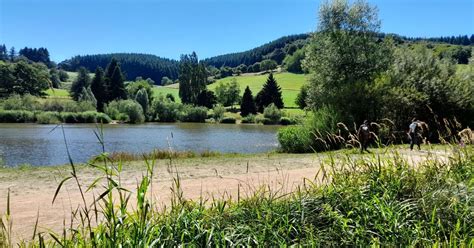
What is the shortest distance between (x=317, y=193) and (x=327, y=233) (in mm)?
908

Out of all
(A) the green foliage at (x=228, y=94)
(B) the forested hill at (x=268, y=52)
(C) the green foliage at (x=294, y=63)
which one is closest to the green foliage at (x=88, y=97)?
(A) the green foliage at (x=228, y=94)

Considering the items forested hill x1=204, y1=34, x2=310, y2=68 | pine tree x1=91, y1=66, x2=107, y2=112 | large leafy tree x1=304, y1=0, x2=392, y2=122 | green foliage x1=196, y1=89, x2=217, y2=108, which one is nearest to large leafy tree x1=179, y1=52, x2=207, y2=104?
green foliage x1=196, y1=89, x2=217, y2=108

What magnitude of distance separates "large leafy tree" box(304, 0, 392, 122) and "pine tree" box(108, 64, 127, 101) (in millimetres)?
61045

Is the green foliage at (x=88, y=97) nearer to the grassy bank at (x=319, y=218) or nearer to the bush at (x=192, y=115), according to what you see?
the grassy bank at (x=319, y=218)

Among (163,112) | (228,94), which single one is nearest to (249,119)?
(163,112)

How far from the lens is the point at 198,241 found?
3.12 meters

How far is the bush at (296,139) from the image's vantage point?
67.4 feet

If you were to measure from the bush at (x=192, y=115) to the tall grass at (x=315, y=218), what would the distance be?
74109 millimetres

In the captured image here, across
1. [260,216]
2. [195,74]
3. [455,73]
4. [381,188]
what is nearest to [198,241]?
[260,216]

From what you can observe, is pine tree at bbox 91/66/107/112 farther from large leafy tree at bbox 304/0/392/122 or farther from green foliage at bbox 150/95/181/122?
large leafy tree at bbox 304/0/392/122

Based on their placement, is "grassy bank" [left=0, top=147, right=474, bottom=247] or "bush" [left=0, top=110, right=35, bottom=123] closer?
"grassy bank" [left=0, top=147, right=474, bottom=247]

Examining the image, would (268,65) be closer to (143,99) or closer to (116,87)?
(116,87)

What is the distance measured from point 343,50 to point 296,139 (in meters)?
10.8

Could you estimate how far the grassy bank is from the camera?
9.69 ft
